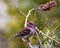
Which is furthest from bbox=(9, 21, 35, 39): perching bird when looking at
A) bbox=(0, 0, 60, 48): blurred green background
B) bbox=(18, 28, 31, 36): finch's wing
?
bbox=(0, 0, 60, 48): blurred green background

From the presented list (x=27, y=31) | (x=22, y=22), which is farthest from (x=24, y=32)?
(x=22, y=22)

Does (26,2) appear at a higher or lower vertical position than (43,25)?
higher

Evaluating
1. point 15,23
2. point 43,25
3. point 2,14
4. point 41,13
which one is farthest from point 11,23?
point 43,25

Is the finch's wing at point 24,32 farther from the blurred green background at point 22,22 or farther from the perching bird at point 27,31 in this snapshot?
the blurred green background at point 22,22

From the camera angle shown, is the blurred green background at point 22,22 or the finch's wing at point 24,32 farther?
the blurred green background at point 22,22

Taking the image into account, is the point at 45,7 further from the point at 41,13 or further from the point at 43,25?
the point at 41,13

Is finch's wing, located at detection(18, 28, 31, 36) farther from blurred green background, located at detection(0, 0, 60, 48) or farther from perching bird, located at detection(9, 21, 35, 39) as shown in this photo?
blurred green background, located at detection(0, 0, 60, 48)

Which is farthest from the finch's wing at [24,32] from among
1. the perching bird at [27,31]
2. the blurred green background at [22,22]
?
the blurred green background at [22,22]

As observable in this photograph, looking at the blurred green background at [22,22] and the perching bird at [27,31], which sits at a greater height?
the blurred green background at [22,22]
